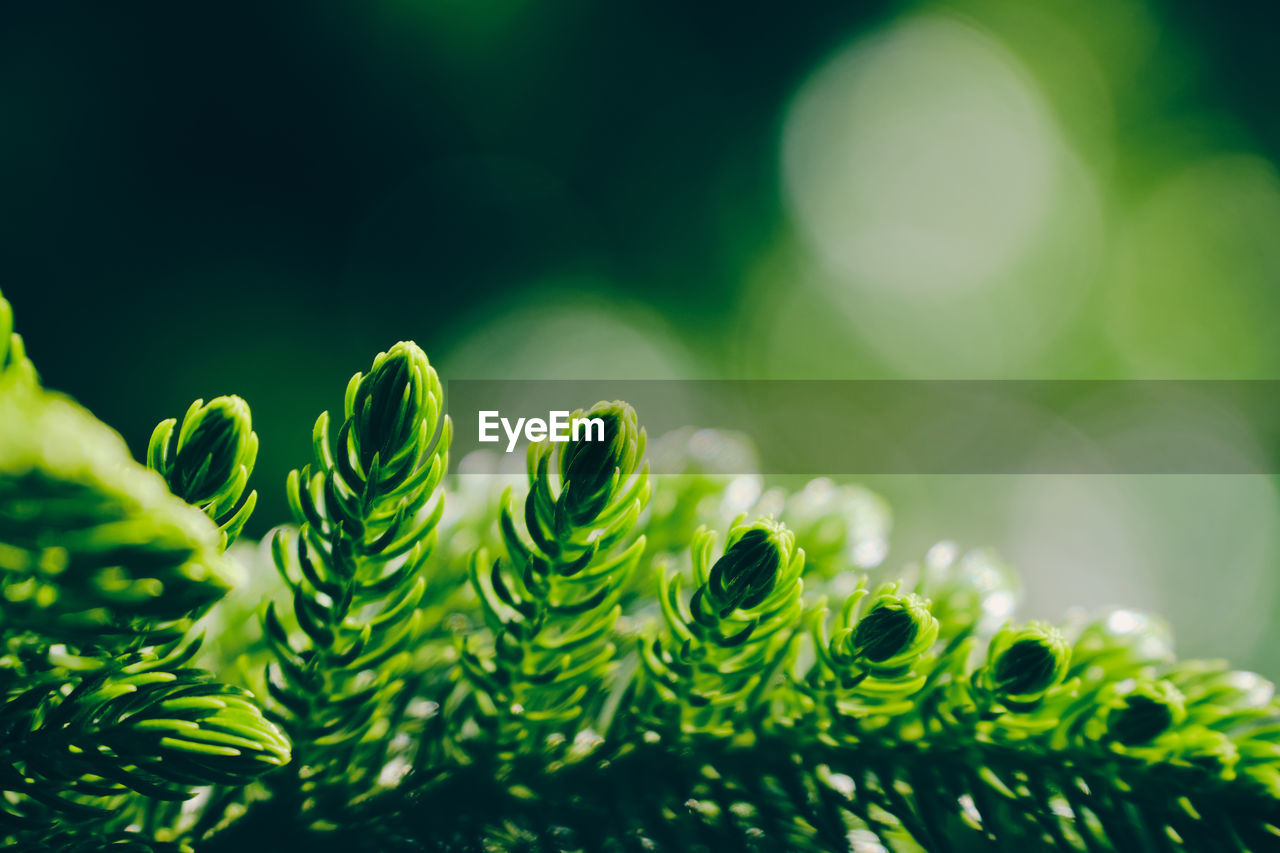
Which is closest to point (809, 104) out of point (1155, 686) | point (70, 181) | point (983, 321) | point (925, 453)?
point (983, 321)

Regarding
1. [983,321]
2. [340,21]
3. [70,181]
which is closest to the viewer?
[70,181]

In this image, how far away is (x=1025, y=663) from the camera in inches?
12.5

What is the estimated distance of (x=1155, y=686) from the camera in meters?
0.34

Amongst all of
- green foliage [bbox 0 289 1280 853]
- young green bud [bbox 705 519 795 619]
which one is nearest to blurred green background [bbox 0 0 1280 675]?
green foliage [bbox 0 289 1280 853]

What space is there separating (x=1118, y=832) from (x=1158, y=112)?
2.39 m

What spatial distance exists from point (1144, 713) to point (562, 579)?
25 centimetres

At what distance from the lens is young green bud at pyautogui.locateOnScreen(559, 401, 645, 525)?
0.30 m

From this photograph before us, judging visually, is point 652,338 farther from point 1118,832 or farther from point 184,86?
point 1118,832

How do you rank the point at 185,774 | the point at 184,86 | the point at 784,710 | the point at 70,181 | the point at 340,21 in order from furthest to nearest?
the point at 340,21 < the point at 184,86 < the point at 70,181 < the point at 784,710 < the point at 185,774

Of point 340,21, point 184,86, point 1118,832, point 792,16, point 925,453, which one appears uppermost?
point 792,16

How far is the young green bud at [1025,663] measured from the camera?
1.04ft

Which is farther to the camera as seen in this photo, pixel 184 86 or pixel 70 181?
pixel 184 86

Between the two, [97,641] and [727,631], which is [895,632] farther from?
[97,641]

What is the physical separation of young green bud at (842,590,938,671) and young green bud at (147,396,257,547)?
9.1 inches
